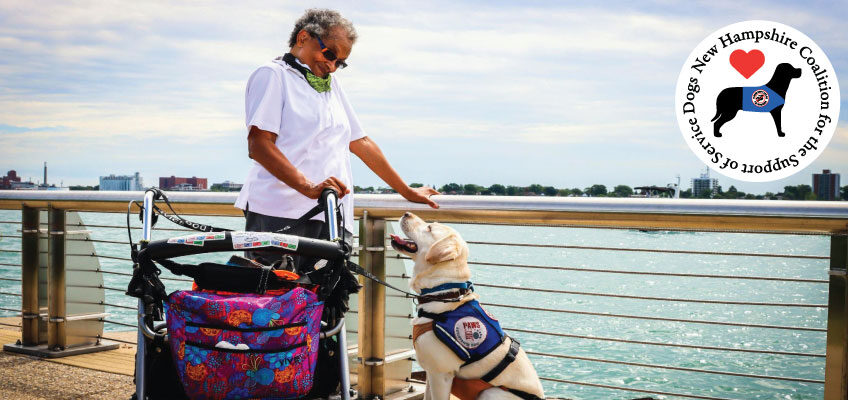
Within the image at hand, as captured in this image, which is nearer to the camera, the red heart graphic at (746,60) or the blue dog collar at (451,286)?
the blue dog collar at (451,286)

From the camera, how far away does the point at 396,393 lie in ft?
11.1

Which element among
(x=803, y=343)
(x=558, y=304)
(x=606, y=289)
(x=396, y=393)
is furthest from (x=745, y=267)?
(x=396, y=393)

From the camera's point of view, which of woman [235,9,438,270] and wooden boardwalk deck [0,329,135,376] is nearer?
woman [235,9,438,270]

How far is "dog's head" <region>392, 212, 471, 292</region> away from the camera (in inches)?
101


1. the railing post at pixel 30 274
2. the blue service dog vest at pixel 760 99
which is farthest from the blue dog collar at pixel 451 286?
the blue service dog vest at pixel 760 99

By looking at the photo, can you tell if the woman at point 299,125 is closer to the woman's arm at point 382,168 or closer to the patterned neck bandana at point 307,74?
the patterned neck bandana at point 307,74

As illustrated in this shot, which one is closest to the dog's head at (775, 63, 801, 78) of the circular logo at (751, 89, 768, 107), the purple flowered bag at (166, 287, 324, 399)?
the circular logo at (751, 89, 768, 107)

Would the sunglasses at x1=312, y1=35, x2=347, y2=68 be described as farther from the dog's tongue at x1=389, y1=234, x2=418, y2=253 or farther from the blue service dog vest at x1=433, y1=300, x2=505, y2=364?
the blue service dog vest at x1=433, y1=300, x2=505, y2=364

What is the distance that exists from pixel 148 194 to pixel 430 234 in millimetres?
1022

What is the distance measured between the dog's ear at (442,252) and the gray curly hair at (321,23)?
2.74ft

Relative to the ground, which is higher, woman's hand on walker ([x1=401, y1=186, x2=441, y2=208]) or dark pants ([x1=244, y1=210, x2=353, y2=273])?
woman's hand on walker ([x1=401, y1=186, x2=441, y2=208])

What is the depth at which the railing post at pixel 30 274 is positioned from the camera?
4.26m

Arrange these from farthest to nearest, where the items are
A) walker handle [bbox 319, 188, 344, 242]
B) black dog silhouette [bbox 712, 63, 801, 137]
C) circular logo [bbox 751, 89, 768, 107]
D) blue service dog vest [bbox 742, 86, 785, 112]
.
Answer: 1. circular logo [bbox 751, 89, 768, 107]
2. blue service dog vest [bbox 742, 86, 785, 112]
3. black dog silhouette [bbox 712, 63, 801, 137]
4. walker handle [bbox 319, 188, 344, 242]

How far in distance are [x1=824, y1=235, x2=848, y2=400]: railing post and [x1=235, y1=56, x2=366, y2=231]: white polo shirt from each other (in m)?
1.87
